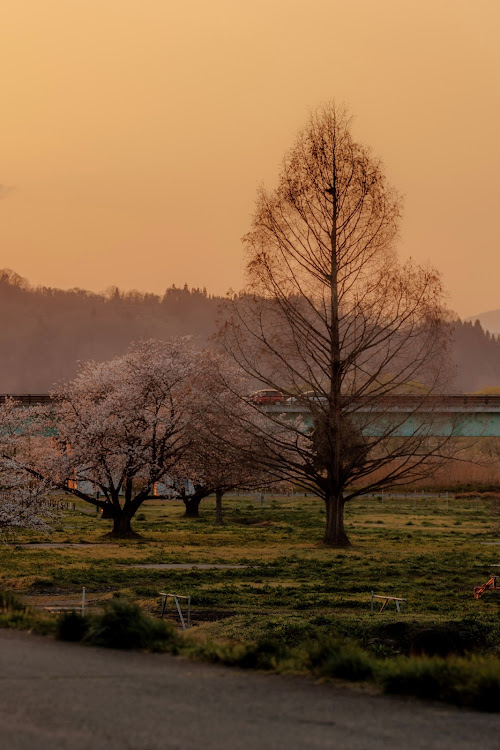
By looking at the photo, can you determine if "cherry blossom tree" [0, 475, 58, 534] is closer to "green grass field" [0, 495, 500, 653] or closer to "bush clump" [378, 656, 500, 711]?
"green grass field" [0, 495, 500, 653]

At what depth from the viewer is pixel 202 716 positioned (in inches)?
297

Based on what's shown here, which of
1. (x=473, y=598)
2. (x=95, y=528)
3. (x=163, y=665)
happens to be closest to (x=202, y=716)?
(x=163, y=665)

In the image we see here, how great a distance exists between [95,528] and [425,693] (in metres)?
46.5

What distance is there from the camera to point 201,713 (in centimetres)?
764

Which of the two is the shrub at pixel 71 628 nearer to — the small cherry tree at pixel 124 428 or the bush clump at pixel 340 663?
the bush clump at pixel 340 663

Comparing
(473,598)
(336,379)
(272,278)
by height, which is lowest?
(473,598)

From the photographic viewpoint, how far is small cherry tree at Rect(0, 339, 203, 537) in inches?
1816

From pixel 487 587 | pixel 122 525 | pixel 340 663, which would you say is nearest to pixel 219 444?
pixel 122 525

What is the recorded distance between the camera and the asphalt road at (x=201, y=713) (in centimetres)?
699

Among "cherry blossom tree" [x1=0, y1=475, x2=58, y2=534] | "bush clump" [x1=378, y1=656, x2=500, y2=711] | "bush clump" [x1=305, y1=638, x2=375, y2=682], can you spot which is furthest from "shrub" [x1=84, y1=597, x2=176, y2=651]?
"cherry blossom tree" [x1=0, y1=475, x2=58, y2=534]

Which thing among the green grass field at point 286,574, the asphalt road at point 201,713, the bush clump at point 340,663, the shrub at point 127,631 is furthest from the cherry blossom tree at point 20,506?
the bush clump at point 340,663

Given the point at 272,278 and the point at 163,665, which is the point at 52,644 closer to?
the point at 163,665

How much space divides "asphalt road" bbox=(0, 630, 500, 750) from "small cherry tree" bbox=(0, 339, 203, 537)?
3490 centimetres

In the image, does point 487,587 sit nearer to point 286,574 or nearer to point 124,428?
point 286,574
